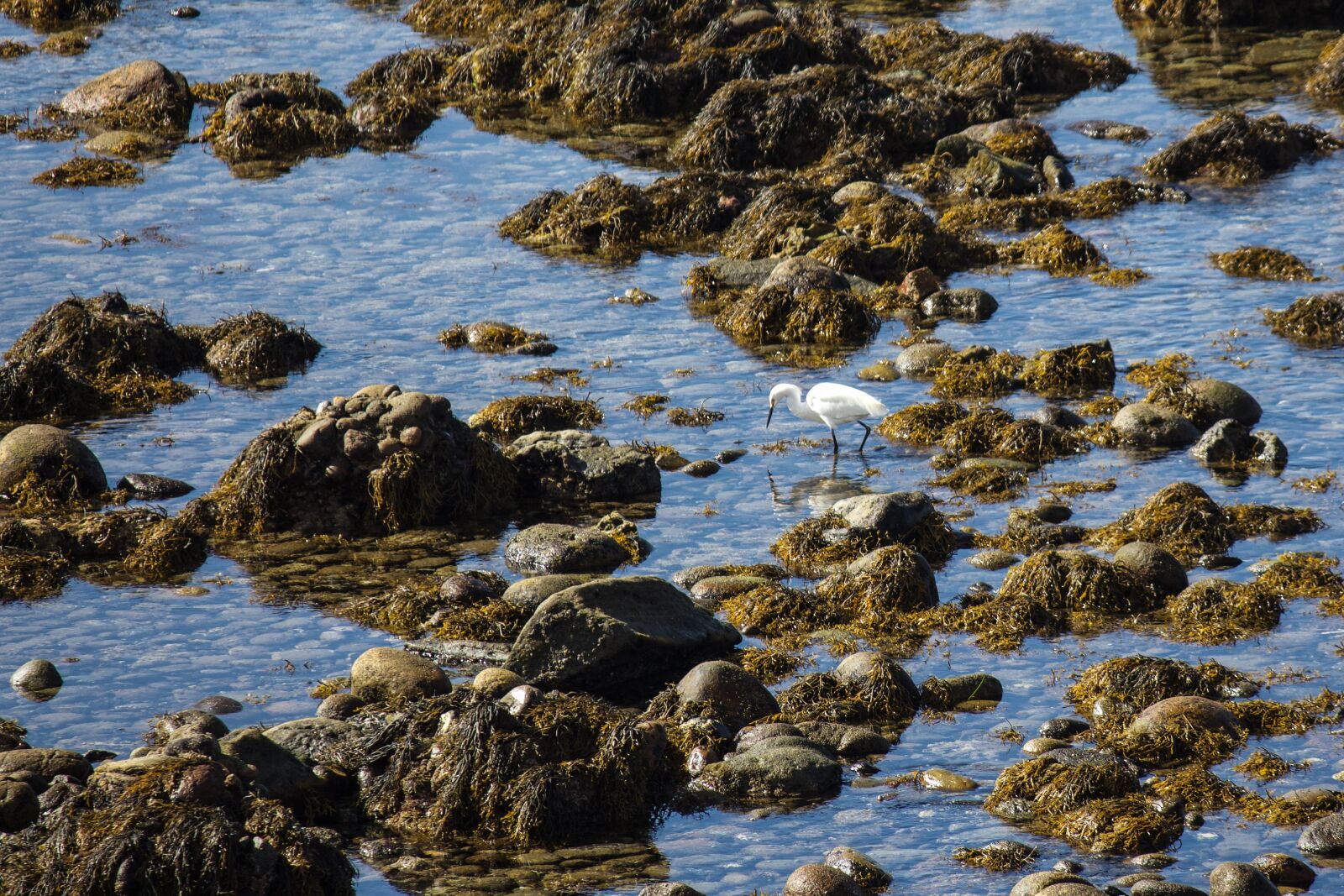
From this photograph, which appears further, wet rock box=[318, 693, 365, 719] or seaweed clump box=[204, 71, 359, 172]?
seaweed clump box=[204, 71, 359, 172]

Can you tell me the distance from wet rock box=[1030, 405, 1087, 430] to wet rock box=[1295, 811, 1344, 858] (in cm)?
742

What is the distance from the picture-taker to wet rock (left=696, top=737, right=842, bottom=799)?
9.66 metres

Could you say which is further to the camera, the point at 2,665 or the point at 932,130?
the point at 932,130

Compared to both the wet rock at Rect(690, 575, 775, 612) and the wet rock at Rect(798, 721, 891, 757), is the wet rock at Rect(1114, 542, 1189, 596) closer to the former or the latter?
the wet rock at Rect(690, 575, 775, 612)

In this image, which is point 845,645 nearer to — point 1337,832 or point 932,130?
point 1337,832

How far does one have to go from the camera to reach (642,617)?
11461mm

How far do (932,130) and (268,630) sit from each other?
1747cm

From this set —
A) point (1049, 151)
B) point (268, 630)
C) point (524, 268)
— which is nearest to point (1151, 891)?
point (268, 630)

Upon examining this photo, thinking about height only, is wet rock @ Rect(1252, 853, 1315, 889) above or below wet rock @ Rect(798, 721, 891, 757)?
above

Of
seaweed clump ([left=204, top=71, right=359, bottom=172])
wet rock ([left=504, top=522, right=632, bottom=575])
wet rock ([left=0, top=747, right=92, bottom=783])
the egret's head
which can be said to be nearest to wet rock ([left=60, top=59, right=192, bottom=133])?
seaweed clump ([left=204, top=71, right=359, bottom=172])

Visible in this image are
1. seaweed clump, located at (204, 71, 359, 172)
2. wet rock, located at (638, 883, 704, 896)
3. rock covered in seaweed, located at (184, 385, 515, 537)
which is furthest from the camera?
seaweed clump, located at (204, 71, 359, 172)

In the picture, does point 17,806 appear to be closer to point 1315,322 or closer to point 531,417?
point 531,417

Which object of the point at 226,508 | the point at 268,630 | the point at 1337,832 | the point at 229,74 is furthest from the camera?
the point at 229,74

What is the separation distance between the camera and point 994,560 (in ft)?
43.0
